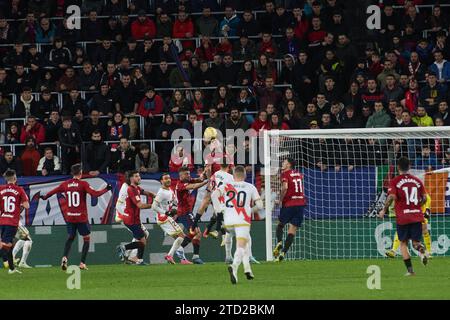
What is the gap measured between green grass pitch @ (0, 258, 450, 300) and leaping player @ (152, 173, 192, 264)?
0.89m

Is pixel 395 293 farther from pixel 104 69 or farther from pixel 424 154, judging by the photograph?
pixel 104 69

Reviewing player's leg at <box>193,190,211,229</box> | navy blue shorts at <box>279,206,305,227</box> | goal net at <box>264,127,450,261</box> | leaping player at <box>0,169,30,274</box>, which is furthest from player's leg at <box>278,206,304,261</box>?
leaping player at <box>0,169,30,274</box>

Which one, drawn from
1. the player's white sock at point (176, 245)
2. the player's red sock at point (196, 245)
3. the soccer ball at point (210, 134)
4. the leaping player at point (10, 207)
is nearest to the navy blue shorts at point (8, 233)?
the leaping player at point (10, 207)

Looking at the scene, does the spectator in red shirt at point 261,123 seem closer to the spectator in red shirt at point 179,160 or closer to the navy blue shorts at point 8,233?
the spectator in red shirt at point 179,160

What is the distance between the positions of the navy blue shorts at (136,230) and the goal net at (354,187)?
254cm

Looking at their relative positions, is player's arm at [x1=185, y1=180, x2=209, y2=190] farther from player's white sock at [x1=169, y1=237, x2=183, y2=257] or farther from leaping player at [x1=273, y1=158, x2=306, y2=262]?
leaping player at [x1=273, y1=158, x2=306, y2=262]

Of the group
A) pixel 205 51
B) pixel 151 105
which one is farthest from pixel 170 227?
pixel 205 51

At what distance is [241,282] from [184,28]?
42.4 ft

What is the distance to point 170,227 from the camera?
25.4m

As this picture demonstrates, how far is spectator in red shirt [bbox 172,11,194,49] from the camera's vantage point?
101ft

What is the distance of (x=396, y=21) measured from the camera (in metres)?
30.2

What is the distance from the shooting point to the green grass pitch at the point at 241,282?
16.9 meters

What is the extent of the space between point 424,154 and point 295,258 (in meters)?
3.46

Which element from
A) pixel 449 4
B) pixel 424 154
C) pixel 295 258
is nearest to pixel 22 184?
pixel 295 258
